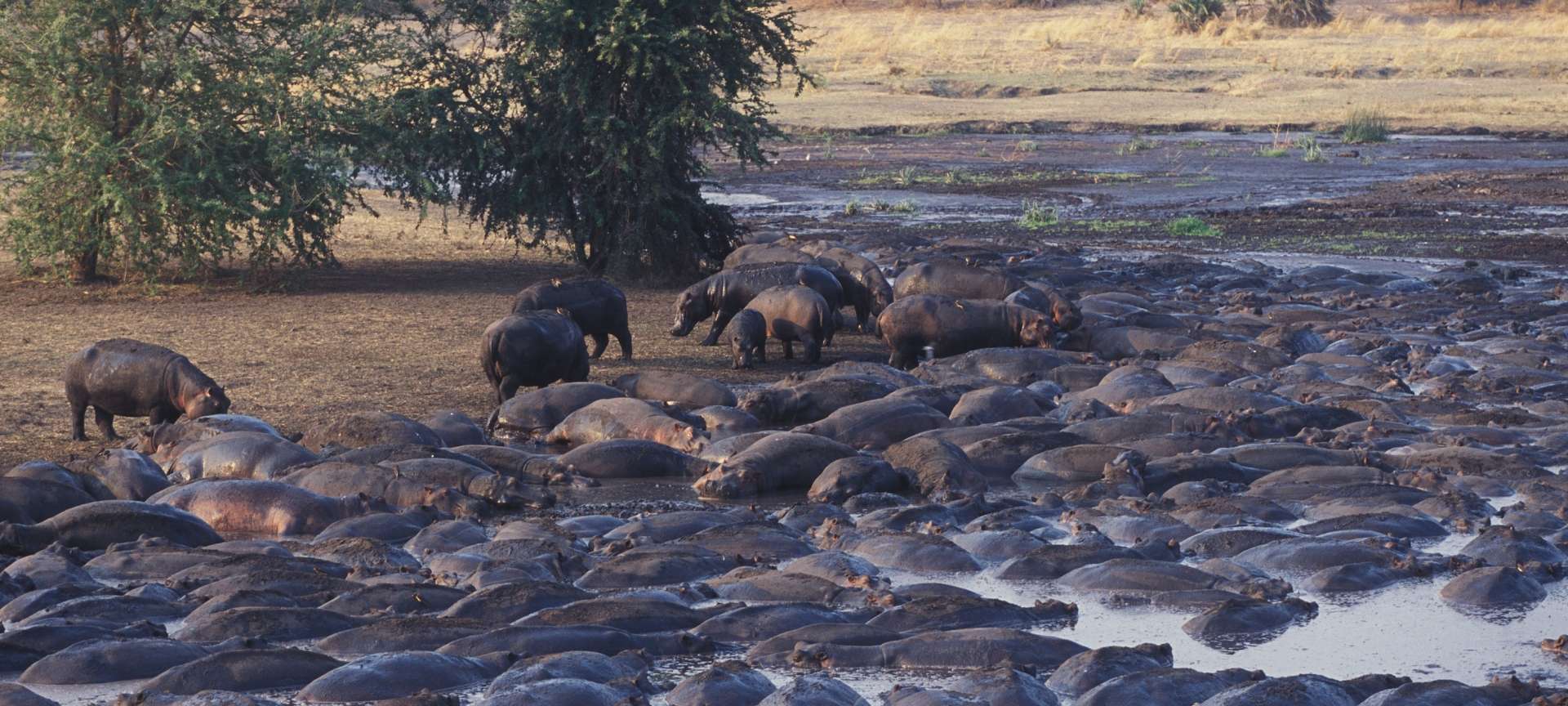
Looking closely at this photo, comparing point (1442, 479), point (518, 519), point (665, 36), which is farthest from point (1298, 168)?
point (518, 519)

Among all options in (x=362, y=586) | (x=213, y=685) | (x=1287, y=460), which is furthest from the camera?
(x=1287, y=460)

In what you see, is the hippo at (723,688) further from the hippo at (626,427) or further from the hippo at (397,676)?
the hippo at (626,427)

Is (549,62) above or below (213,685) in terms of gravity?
above

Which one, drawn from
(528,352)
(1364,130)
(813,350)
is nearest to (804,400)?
(528,352)

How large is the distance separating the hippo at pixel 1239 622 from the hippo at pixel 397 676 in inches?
125

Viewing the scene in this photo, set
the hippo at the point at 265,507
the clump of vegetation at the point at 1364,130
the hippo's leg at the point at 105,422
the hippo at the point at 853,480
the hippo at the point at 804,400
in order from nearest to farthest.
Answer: the hippo at the point at 265,507 → the hippo at the point at 853,480 → the hippo's leg at the point at 105,422 → the hippo at the point at 804,400 → the clump of vegetation at the point at 1364,130

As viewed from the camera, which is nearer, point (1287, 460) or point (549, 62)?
point (1287, 460)

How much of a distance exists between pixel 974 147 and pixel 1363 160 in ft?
26.6

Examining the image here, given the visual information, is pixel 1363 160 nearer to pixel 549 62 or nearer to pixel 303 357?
pixel 549 62

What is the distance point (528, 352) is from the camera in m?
13.1

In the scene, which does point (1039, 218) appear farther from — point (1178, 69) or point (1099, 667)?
point (1178, 69)

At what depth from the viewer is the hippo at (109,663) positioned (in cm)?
701

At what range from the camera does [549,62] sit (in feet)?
65.0

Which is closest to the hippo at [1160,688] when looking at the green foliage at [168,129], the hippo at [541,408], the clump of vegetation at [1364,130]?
the hippo at [541,408]
